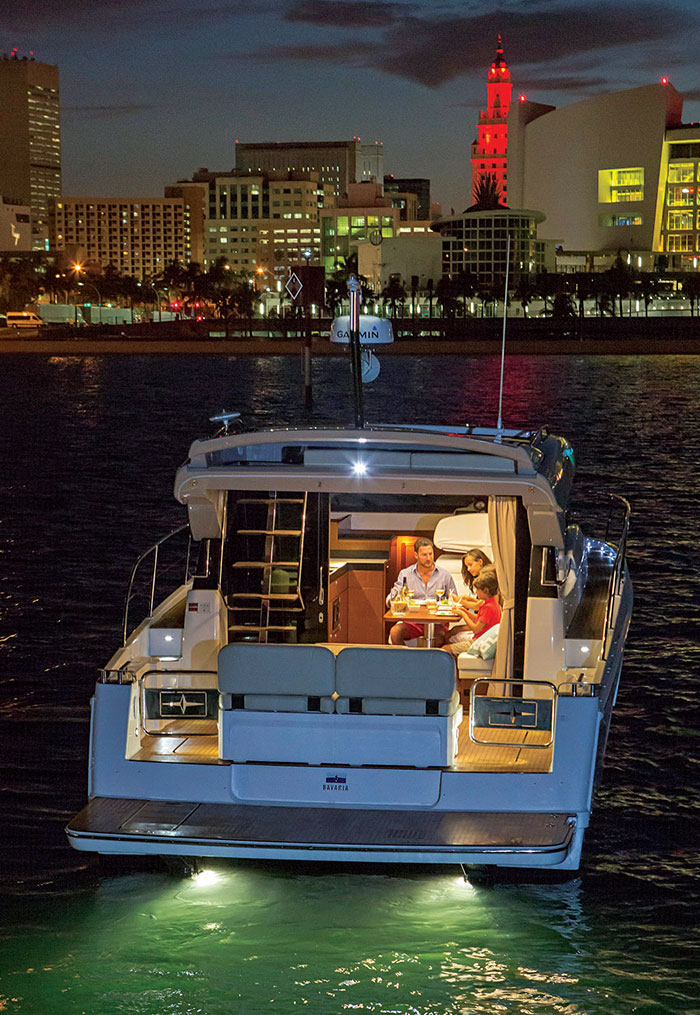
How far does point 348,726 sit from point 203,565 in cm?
206

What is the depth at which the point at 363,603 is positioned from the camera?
37.2ft

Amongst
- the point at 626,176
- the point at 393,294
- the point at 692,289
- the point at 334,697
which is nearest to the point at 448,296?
the point at 393,294

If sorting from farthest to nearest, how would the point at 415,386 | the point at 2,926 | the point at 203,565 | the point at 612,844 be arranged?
the point at 415,386 → the point at 612,844 → the point at 203,565 → the point at 2,926

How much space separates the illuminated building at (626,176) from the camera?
182 m

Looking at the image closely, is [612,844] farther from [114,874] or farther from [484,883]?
[114,874]

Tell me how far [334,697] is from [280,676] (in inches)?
13.8

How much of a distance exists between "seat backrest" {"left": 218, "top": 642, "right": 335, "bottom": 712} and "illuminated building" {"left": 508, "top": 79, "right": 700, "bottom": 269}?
7089 inches

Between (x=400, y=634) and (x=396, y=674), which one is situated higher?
(x=396, y=674)

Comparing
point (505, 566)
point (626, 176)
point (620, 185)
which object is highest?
point (626, 176)

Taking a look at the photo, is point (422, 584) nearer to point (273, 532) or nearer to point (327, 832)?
point (273, 532)

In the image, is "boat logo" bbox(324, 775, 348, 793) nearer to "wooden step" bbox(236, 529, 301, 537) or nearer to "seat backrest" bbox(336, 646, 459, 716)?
"seat backrest" bbox(336, 646, 459, 716)

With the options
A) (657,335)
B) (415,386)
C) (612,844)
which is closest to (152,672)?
(612,844)

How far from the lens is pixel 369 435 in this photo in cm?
938

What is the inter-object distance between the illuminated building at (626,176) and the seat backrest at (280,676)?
180 m
